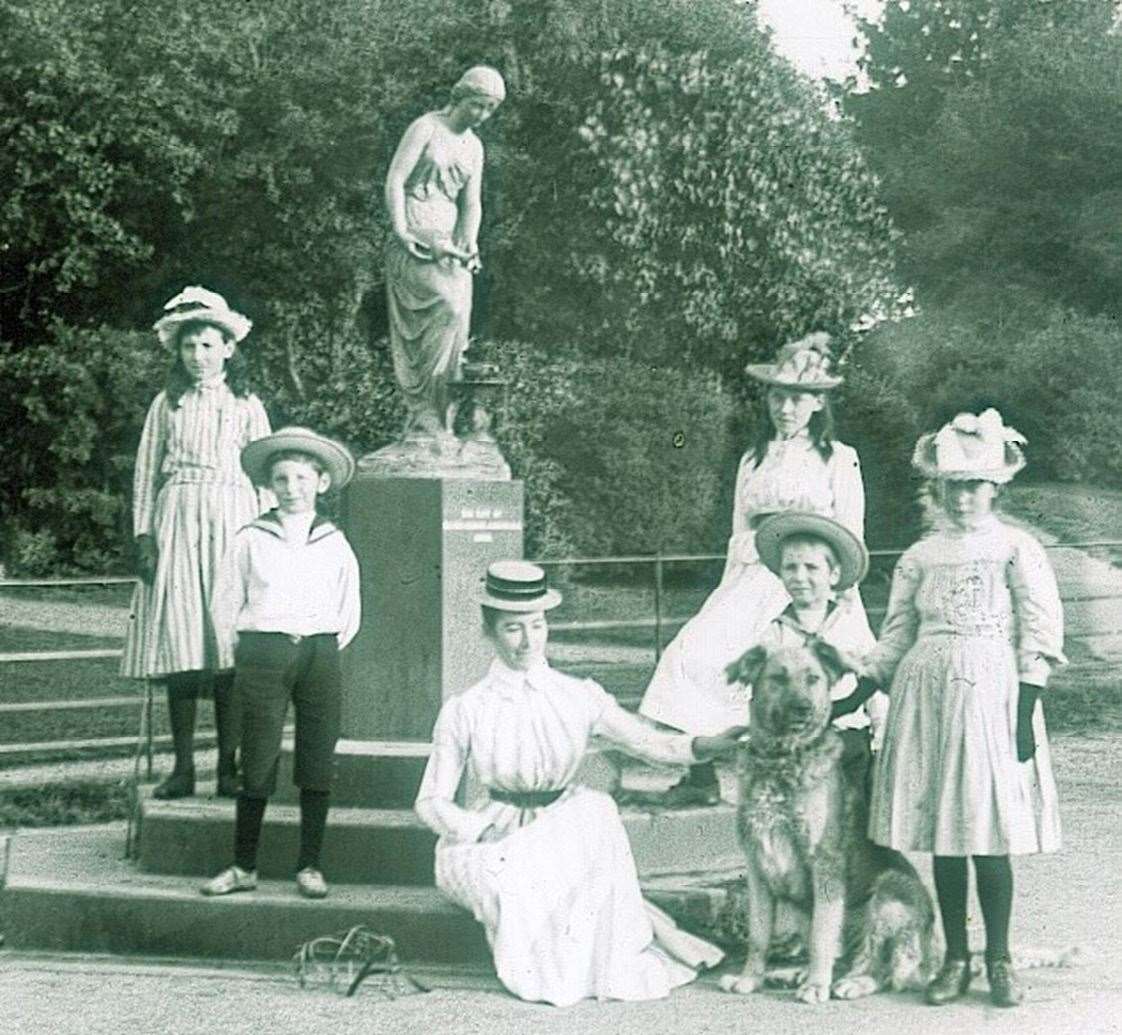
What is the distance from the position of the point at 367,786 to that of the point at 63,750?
4639 millimetres

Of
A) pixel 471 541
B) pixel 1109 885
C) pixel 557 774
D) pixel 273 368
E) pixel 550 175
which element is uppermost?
pixel 550 175

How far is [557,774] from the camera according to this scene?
240 inches

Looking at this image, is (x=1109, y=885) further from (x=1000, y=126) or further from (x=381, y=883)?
(x=1000, y=126)

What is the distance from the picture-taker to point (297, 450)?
21.8 feet

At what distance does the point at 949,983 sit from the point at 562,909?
1221mm

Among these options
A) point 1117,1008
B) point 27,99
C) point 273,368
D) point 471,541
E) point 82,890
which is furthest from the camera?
point 273,368

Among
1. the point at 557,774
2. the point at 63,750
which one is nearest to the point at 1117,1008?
the point at 557,774

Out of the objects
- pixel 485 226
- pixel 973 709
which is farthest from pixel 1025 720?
pixel 485 226

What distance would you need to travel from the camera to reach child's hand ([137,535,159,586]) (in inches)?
302

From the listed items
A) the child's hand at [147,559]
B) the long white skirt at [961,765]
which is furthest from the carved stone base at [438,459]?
the long white skirt at [961,765]

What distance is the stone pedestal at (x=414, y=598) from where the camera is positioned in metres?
7.70

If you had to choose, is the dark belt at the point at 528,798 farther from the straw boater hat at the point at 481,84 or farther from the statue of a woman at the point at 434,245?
the straw boater hat at the point at 481,84

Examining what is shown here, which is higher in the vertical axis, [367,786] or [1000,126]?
[1000,126]

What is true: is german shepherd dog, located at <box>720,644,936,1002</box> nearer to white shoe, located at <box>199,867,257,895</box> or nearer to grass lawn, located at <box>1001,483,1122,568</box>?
white shoe, located at <box>199,867,257,895</box>
